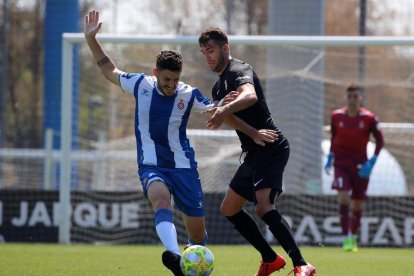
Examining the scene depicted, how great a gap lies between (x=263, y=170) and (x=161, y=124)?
93cm

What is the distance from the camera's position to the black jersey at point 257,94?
8250 millimetres

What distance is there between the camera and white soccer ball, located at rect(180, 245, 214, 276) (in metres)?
7.47

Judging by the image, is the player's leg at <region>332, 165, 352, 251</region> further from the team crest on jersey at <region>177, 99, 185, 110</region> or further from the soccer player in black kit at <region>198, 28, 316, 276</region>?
the team crest on jersey at <region>177, 99, 185, 110</region>

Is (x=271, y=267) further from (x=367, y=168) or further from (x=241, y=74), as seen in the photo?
(x=367, y=168)

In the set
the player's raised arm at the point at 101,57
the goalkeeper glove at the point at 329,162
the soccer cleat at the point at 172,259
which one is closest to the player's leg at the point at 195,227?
the soccer cleat at the point at 172,259

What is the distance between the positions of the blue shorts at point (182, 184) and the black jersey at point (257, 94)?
1.84ft

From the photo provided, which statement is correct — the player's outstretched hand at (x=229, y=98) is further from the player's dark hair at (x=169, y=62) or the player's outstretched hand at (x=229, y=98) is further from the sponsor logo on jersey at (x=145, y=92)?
the sponsor logo on jersey at (x=145, y=92)

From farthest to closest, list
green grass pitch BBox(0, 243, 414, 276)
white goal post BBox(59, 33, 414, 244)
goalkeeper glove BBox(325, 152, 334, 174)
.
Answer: white goal post BBox(59, 33, 414, 244), goalkeeper glove BBox(325, 152, 334, 174), green grass pitch BBox(0, 243, 414, 276)

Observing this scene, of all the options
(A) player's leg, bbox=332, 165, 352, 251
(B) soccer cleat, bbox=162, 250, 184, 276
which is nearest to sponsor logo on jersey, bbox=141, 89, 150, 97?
(B) soccer cleat, bbox=162, 250, 184, 276

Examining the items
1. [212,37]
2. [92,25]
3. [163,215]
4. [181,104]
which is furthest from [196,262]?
[92,25]

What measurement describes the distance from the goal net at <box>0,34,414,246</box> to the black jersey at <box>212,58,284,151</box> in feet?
21.3

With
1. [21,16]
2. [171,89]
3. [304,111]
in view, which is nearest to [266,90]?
[304,111]

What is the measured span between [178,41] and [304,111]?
2393 millimetres

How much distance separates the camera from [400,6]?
961 inches
